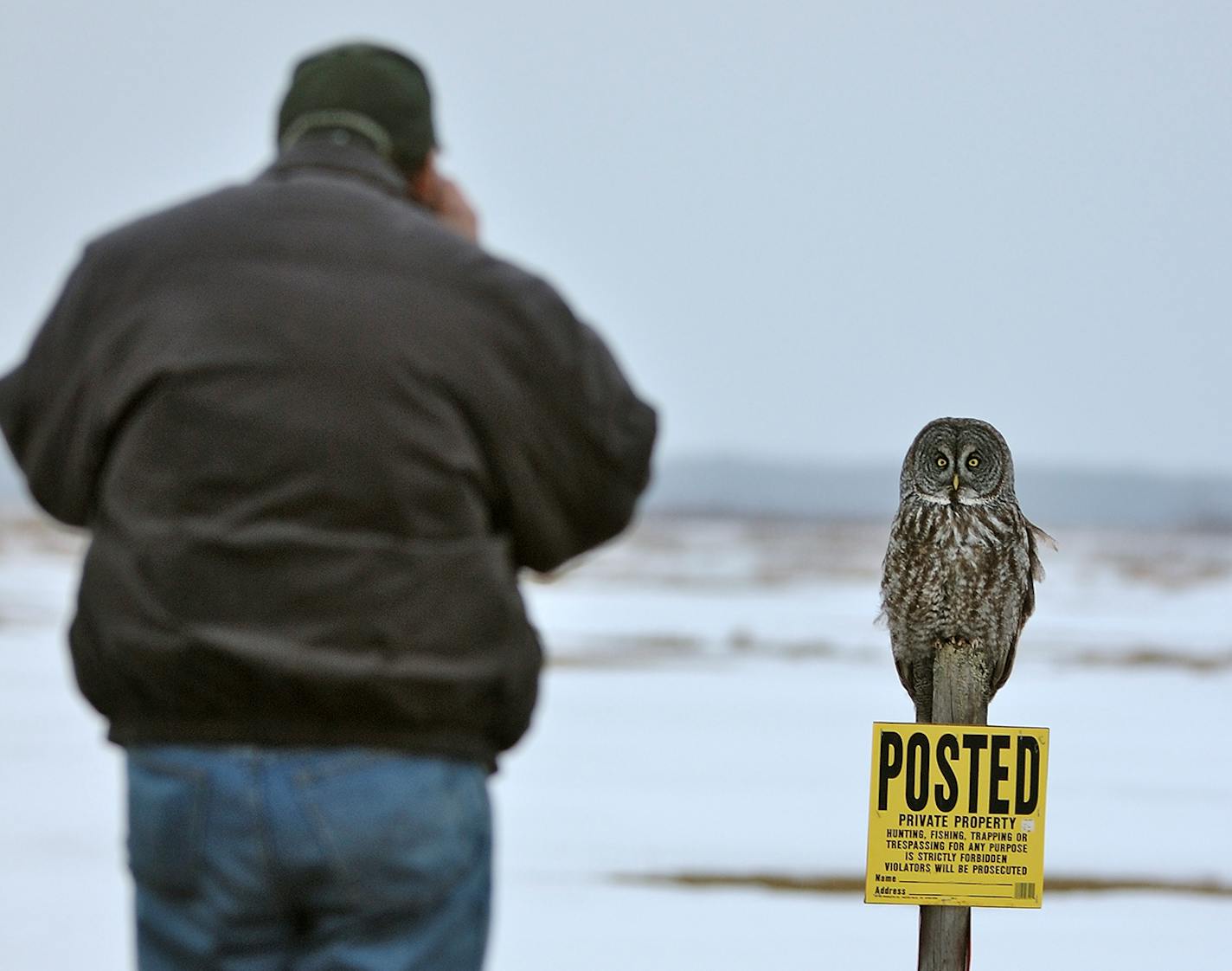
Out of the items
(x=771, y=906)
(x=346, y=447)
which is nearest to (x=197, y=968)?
(x=346, y=447)

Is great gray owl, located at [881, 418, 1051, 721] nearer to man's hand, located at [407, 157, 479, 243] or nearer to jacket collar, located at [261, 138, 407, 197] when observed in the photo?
man's hand, located at [407, 157, 479, 243]

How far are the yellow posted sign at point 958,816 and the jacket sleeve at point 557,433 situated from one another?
0.80 meters

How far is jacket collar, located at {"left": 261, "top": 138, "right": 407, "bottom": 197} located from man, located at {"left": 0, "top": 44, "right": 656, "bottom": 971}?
43 mm

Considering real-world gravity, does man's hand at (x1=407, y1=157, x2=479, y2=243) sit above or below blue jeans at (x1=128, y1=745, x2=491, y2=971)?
above

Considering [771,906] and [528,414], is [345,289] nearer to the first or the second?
[528,414]

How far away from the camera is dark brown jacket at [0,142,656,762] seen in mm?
1555

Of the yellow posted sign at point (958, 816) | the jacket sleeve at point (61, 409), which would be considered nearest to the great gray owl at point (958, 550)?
the yellow posted sign at point (958, 816)

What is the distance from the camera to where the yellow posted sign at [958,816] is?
2.29 metres

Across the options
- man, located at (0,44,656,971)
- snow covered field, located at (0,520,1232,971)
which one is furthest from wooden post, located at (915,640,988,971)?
snow covered field, located at (0,520,1232,971)

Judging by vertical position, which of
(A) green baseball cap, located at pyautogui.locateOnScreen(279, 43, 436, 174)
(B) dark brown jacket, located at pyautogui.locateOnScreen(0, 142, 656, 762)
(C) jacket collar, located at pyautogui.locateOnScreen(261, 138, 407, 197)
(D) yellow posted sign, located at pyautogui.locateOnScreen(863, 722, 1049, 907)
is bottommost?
(D) yellow posted sign, located at pyautogui.locateOnScreen(863, 722, 1049, 907)

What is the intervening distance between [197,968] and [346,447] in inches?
22.9

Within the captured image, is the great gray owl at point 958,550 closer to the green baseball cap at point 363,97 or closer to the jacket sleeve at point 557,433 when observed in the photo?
the jacket sleeve at point 557,433

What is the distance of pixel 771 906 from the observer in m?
5.14

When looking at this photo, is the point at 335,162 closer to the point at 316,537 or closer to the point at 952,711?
the point at 316,537
